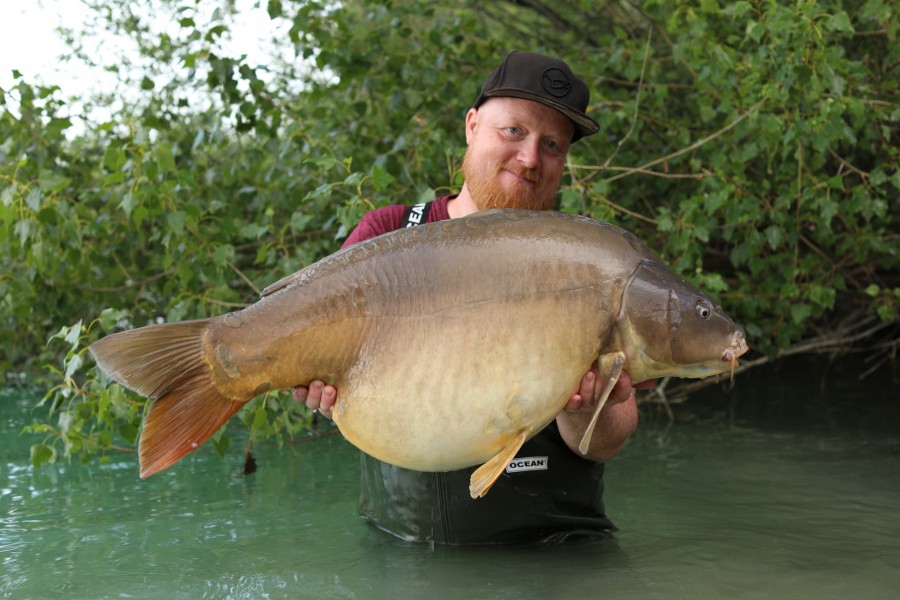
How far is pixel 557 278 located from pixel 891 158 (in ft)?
11.0

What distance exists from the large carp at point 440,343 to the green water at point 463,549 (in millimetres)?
755

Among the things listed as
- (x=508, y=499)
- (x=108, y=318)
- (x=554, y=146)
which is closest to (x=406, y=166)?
(x=108, y=318)

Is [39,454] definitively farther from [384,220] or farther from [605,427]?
[605,427]

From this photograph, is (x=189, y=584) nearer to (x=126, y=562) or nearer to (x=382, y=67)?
(x=126, y=562)

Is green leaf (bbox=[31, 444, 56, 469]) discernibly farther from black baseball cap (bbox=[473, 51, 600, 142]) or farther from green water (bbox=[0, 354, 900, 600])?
black baseball cap (bbox=[473, 51, 600, 142])

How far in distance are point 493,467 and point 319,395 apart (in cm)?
46

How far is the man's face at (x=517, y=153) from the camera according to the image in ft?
10.2

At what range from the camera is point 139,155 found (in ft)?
15.3

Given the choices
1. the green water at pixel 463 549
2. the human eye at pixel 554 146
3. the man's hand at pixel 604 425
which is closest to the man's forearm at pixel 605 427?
the man's hand at pixel 604 425

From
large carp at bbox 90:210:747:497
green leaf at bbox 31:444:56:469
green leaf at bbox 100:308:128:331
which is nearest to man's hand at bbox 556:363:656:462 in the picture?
large carp at bbox 90:210:747:497

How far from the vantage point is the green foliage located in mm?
4535

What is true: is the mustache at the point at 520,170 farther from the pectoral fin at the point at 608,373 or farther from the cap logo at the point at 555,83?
the pectoral fin at the point at 608,373

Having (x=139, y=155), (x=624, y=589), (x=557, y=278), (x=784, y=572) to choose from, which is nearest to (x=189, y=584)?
(x=624, y=589)

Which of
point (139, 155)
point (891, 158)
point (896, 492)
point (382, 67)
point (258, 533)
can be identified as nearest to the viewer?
point (258, 533)
